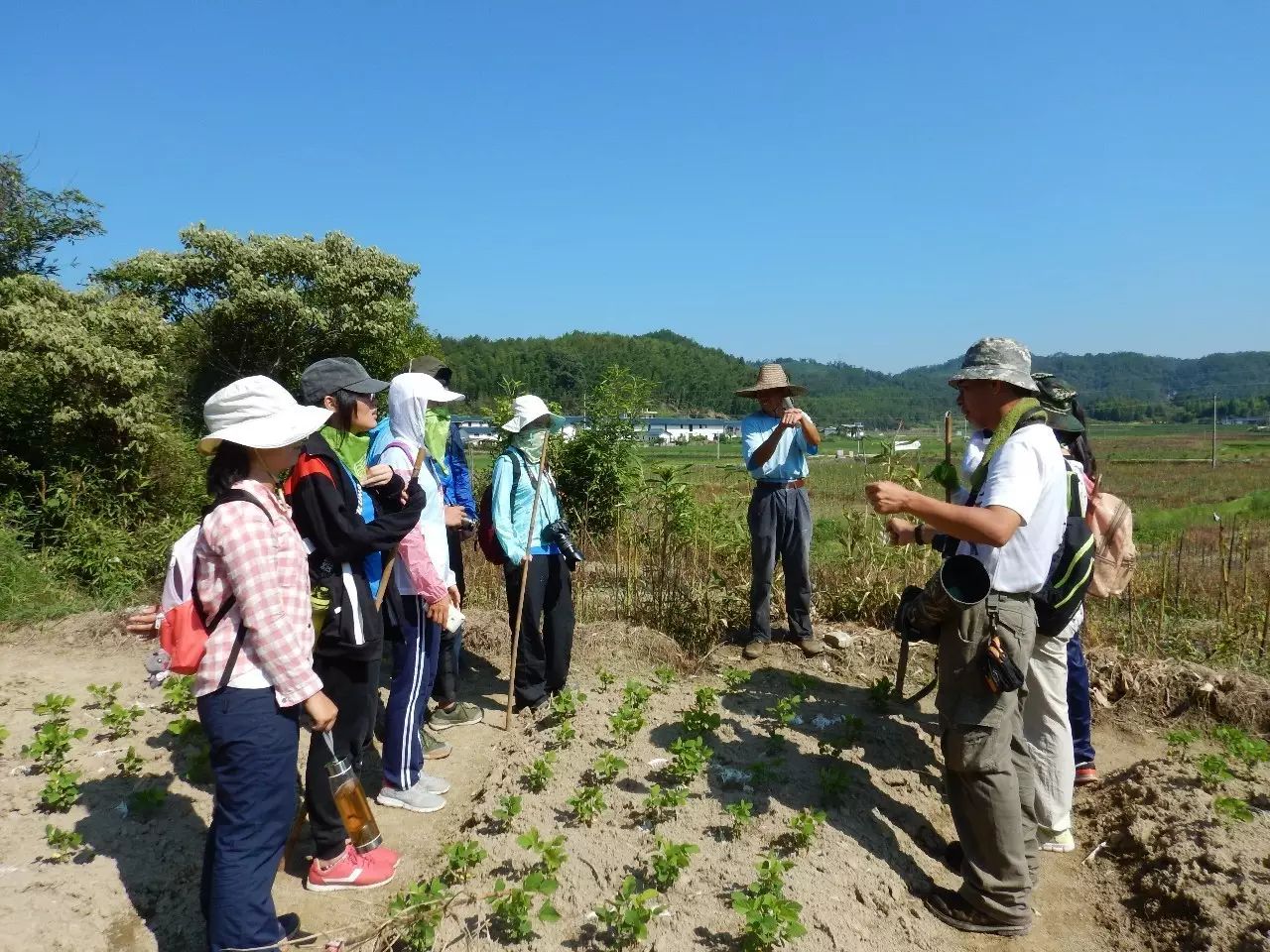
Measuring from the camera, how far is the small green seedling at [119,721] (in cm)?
436

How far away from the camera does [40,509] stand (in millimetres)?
7492

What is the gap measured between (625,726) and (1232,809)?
2818 mm

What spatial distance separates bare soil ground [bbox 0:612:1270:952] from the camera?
9.43 ft

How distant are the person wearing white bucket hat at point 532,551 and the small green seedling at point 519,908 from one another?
2.12 m

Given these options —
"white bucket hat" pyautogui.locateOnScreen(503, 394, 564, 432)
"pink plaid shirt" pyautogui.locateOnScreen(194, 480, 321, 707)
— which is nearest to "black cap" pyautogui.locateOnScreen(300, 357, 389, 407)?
"pink plaid shirt" pyautogui.locateOnScreen(194, 480, 321, 707)

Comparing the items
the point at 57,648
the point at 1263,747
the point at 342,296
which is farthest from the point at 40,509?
the point at 1263,747

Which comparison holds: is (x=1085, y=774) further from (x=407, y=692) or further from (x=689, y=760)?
(x=407, y=692)

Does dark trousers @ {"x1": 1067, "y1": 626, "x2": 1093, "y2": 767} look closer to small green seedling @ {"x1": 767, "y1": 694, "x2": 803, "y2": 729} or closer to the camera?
small green seedling @ {"x1": 767, "y1": 694, "x2": 803, "y2": 729}

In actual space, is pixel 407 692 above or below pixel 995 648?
below

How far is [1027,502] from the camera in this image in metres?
2.76

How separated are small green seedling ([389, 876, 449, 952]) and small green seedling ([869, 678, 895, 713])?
9.46ft

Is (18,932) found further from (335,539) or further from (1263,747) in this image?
(1263,747)

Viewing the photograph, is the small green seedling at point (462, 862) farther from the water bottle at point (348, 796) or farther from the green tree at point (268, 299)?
the green tree at point (268, 299)

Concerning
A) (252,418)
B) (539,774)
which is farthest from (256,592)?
(539,774)
